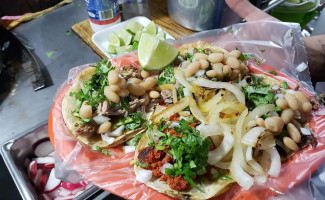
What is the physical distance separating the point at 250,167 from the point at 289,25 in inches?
52.9

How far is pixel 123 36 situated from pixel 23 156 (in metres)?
1.38

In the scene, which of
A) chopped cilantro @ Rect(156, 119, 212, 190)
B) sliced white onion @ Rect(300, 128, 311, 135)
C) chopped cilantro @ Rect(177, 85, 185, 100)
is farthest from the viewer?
chopped cilantro @ Rect(177, 85, 185, 100)

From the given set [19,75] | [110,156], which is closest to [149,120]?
[110,156]

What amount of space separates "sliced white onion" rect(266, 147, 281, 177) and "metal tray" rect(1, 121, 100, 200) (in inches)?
40.3

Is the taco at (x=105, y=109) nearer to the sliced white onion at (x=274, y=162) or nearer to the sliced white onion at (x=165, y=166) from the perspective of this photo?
the sliced white onion at (x=165, y=166)

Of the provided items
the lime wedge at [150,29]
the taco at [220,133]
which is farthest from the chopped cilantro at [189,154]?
the lime wedge at [150,29]

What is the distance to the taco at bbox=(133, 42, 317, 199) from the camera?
1386mm

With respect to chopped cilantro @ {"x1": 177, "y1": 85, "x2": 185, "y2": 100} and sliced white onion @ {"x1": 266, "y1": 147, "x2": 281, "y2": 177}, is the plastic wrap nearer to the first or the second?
sliced white onion @ {"x1": 266, "y1": 147, "x2": 281, "y2": 177}

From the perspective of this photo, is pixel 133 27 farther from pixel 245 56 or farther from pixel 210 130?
pixel 210 130

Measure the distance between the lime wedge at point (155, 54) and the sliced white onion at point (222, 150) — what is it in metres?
0.80

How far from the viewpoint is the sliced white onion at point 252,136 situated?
1408 mm

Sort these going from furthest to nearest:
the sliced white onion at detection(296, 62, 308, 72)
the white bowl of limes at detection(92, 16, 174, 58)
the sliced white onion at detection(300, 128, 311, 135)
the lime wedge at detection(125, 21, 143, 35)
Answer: the lime wedge at detection(125, 21, 143, 35) < the white bowl of limes at detection(92, 16, 174, 58) < the sliced white onion at detection(296, 62, 308, 72) < the sliced white onion at detection(300, 128, 311, 135)

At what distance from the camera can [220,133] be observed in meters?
1.46

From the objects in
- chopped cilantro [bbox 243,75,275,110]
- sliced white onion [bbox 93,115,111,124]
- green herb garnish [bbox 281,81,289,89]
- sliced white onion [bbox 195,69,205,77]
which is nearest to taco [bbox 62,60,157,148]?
sliced white onion [bbox 93,115,111,124]
